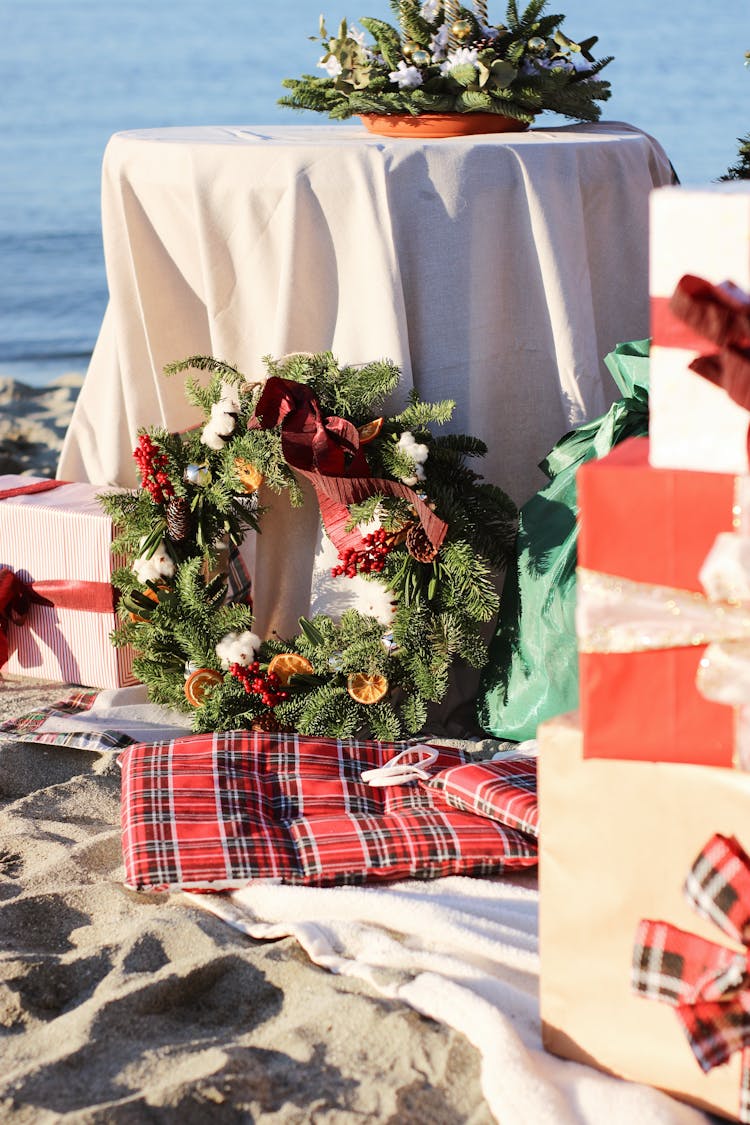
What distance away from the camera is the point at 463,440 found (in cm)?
259

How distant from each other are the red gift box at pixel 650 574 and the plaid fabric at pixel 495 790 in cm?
66

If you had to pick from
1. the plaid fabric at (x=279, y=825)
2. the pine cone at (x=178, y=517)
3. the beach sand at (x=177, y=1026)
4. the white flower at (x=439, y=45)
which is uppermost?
the white flower at (x=439, y=45)

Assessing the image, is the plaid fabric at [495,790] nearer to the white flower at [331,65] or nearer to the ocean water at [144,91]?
the white flower at [331,65]

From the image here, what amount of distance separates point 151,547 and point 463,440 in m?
0.69

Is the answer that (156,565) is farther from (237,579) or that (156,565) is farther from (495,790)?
(495,790)

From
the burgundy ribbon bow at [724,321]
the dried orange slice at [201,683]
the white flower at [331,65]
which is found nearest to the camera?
the burgundy ribbon bow at [724,321]

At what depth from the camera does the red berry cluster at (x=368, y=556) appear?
2520 millimetres

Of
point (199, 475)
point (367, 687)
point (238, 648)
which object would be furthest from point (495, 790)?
point (199, 475)

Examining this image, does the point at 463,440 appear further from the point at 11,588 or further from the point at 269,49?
the point at 269,49

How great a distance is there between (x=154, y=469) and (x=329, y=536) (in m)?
0.42

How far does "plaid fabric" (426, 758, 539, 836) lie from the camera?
2.07 m

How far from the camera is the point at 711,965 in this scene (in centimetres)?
140

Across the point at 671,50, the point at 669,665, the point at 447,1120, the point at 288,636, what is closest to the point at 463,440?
the point at 288,636

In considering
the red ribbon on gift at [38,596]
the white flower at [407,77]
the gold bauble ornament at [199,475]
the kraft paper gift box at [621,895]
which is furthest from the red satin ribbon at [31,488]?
the kraft paper gift box at [621,895]
